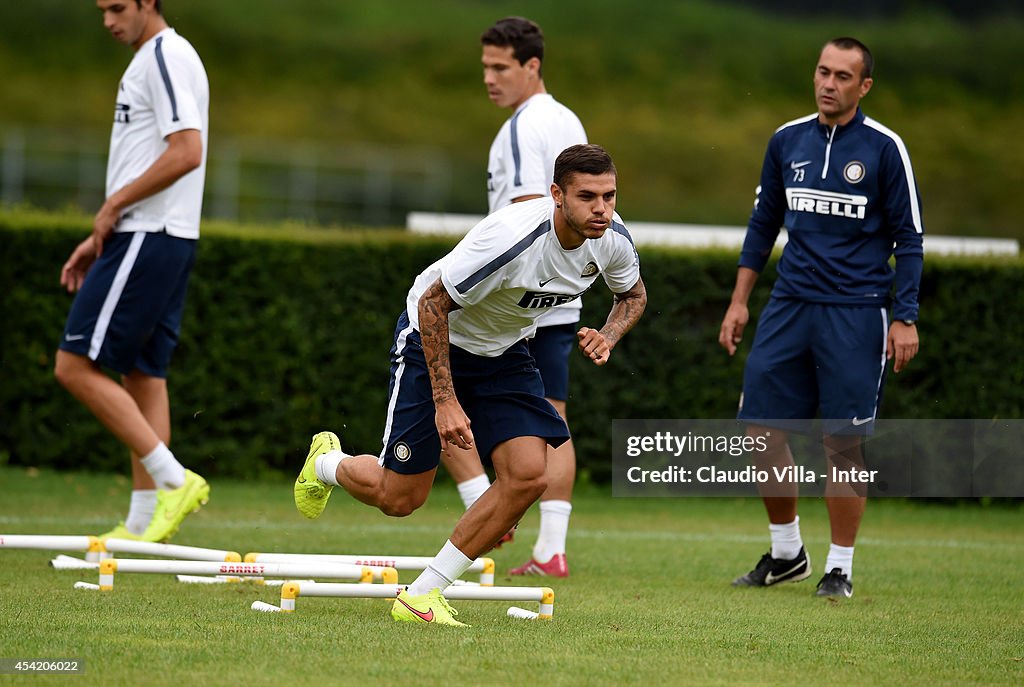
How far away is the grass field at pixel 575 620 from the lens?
4.21 metres

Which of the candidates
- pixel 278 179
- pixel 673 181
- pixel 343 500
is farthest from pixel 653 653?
pixel 673 181

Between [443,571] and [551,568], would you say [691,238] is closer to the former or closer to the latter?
[551,568]

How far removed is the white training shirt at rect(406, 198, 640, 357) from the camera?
498 centimetres

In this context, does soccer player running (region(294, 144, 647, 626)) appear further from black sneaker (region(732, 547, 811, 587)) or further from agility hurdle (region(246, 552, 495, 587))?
black sneaker (region(732, 547, 811, 587))

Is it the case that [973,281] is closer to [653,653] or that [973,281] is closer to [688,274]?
[688,274]

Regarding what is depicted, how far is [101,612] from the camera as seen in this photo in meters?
5.01

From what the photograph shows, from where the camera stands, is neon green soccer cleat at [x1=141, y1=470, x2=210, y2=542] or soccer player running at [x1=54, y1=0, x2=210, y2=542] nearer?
neon green soccer cleat at [x1=141, y1=470, x2=210, y2=542]

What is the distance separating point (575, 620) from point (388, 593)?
0.71m

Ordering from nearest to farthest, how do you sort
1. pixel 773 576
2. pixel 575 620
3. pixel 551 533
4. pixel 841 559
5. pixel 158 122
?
1. pixel 575 620
2. pixel 841 559
3. pixel 773 576
4. pixel 551 533
5. pixel 158 122

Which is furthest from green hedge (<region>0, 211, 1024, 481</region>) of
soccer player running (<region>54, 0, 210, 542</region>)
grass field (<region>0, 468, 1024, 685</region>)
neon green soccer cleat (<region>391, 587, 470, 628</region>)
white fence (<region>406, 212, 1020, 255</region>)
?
neon green soccer cleat (<region>391, 587, 470, 628</region>)

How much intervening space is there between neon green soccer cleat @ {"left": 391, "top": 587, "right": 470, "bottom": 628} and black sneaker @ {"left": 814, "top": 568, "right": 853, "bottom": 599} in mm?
1992

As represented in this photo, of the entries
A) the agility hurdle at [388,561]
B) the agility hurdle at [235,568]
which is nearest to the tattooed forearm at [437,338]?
the agility hurdle at [235,568]

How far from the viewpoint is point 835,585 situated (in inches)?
249

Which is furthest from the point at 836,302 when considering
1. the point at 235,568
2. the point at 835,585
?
the point at 235,568
